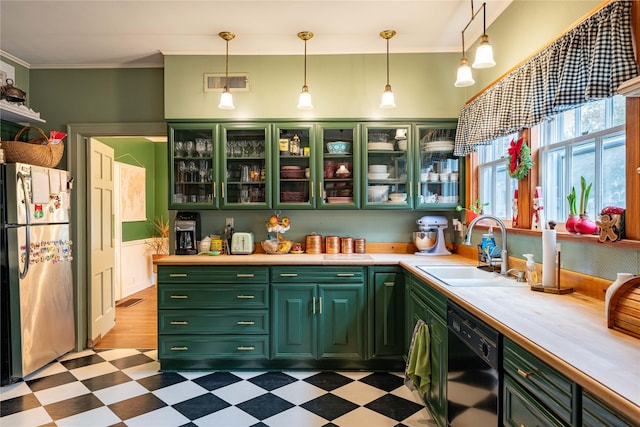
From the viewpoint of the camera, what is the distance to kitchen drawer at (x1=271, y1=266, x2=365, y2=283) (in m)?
3.20

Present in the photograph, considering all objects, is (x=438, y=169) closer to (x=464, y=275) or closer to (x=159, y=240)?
(x=464, y=275)

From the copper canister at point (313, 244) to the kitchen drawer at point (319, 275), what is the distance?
1.53 ft

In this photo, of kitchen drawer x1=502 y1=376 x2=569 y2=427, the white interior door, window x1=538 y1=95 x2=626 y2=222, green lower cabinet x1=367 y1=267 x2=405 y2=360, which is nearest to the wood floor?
the white interior door

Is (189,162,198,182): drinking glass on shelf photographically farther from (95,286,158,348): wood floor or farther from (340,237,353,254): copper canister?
(95,286,158,348): wood floor

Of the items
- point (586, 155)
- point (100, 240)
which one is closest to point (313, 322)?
point (586, 155)

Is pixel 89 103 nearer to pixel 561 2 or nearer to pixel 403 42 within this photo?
pixel 403 42

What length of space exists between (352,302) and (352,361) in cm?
48

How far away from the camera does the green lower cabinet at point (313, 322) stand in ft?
10.5

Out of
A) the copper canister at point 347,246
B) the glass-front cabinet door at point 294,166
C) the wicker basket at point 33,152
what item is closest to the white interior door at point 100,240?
the wicker basket at point 33,152

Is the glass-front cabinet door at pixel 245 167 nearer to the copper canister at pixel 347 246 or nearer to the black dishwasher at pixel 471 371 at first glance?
the copper canister at pixel 347 246

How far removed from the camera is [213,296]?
3.22 m

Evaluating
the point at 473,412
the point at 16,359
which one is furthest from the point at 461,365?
the point at 16,359

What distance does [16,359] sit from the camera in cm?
302

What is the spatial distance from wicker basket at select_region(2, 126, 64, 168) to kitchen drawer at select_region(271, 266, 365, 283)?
214 centimetres
